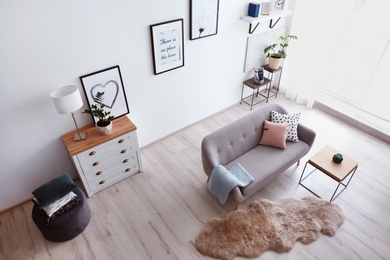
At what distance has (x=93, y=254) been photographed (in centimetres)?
272

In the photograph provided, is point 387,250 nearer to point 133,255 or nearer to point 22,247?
point 133,255

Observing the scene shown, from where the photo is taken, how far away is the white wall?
2.43m

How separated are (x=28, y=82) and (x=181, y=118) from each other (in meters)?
2.10

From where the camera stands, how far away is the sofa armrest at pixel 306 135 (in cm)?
342

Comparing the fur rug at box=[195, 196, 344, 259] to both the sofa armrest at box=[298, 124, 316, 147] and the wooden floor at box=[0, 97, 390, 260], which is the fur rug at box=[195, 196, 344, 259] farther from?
the sofa armrest at box=[298, 124, 316, 147]

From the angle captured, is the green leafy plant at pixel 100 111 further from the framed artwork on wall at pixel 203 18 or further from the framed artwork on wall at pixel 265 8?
the framed artwork on wall at pixel 265 8

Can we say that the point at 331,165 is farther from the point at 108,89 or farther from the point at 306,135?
the point at 108,89

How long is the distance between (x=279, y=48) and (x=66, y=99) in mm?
3753

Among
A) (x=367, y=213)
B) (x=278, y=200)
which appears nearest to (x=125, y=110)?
(x=278, y=200)

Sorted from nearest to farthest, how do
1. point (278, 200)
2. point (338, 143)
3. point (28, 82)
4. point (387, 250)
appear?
point (28, 82) → point (387, 250) → point (278, 200) → point (338, 143)

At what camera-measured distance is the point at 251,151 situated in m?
3.38

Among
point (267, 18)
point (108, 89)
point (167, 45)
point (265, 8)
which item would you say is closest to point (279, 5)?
point (265, 8)

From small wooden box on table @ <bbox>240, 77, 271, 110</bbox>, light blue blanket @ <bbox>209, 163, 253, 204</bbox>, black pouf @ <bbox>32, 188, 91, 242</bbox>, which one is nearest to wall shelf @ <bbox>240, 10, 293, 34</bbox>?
small wooden box on table @ <bbox>240, 77, 271, 110</bbox>

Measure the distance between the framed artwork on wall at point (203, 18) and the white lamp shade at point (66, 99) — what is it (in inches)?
64.3
